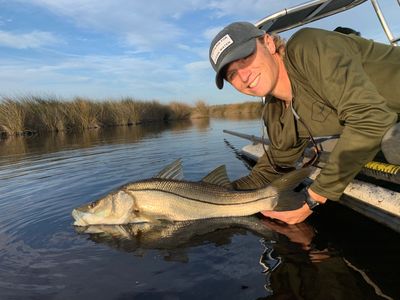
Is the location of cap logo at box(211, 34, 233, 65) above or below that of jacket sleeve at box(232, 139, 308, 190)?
above

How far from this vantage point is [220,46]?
3146 millimetres

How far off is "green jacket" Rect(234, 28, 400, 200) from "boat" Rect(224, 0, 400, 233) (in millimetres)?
507

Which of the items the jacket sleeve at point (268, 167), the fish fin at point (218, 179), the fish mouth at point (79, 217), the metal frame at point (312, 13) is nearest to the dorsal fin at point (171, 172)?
the fish fin at point (218, 179)

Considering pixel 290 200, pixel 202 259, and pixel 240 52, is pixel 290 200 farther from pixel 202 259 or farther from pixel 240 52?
pixel 240 52

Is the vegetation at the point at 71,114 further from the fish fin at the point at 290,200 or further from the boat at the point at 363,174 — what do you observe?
the fish fin at the point at 290,200

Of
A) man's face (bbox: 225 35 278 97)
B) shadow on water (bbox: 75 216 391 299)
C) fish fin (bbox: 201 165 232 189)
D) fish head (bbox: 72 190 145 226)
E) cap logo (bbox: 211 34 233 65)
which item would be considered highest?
cap logo (bbox: 211 34 233 65)

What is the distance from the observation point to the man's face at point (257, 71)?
3191 millimetres

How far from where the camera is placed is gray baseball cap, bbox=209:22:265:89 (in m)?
3.08

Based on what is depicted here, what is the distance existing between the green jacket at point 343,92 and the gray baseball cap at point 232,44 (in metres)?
0.31

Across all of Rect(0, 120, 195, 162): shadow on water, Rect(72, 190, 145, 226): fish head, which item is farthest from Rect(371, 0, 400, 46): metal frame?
Rect(0, 120, 195, 162): shadow on water

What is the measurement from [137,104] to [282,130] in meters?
34.7

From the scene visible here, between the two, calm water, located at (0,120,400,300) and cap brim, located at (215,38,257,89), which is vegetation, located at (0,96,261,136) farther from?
cap brim, located at (215,38,257,89)

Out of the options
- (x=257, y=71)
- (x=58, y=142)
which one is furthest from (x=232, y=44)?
(x=58, y=142)

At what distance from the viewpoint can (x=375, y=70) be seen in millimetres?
3203
